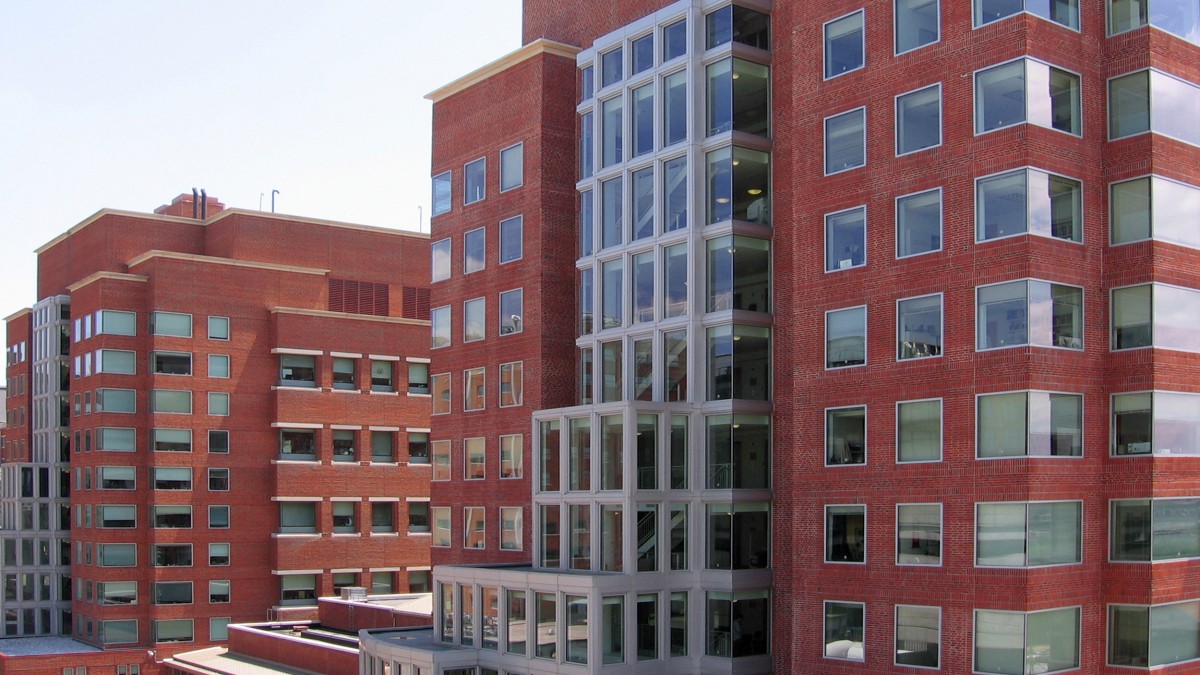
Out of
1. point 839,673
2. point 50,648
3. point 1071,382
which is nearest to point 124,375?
point 50,648

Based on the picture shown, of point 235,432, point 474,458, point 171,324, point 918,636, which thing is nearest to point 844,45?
point 918,636

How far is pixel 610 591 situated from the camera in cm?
4050

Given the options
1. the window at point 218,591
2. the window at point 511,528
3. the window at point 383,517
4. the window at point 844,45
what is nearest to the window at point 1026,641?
the window at point 844,45

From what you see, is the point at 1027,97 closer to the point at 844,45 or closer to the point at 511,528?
the point at 844,45

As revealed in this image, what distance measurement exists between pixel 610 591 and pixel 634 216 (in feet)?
42.2

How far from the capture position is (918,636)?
1363 inches

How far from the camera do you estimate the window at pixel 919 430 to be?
34719 mm

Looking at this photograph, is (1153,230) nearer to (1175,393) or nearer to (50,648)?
(1175,393)

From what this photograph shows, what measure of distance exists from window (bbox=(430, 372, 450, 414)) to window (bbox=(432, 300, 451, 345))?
128 centimetres

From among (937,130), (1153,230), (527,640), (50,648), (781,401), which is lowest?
(50,648)

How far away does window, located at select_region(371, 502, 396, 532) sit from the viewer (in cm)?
7531

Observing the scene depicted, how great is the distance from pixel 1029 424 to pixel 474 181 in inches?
1052

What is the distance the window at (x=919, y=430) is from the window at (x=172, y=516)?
48.2 m

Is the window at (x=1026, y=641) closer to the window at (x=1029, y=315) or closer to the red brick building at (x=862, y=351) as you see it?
the red brick building at (x=862, y=351)
